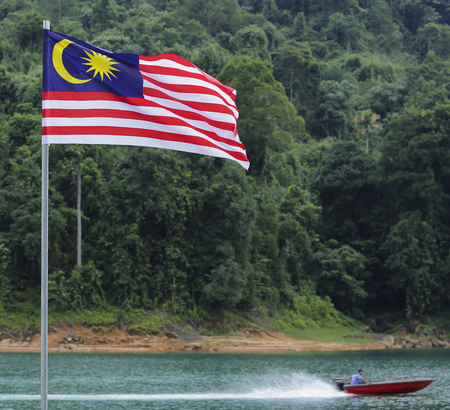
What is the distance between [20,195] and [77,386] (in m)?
18.6

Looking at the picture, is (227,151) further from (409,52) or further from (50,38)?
(409,52)

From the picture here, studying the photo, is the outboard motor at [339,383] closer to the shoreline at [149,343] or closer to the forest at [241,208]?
the shoreline at [149,343]

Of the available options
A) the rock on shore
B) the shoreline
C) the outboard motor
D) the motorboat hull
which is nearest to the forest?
the rock on shore

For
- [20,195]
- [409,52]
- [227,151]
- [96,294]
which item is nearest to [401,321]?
[96,294]

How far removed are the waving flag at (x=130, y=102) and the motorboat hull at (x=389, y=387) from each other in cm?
1694

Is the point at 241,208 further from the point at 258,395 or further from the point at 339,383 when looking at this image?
the point at 339,383

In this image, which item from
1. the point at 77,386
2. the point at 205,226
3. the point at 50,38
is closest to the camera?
the point at 50,38

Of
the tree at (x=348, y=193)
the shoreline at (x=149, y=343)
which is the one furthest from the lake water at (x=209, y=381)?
the tree at (x=348, y=193)

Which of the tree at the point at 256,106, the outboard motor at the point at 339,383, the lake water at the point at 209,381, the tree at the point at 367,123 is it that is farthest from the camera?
the tree at the point at 367,123

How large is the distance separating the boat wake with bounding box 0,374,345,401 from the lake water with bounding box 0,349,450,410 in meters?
0.03

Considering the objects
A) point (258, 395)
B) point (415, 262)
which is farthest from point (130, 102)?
point (415, 262)

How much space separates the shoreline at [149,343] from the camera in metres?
37.2

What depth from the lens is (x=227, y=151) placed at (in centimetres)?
889

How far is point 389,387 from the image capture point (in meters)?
23.6
